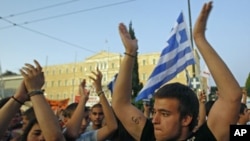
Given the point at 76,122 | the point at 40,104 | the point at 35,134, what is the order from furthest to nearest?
the point at 76,122 < the point at 35,134 < the point at 40,104

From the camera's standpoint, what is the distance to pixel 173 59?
7.79 meters

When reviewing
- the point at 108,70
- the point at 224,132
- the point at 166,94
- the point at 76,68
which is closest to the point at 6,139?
the point at 166,94

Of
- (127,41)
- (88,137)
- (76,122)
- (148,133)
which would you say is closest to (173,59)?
(88,137)

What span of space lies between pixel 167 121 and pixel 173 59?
544cm

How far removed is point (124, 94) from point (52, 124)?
0.68 metres

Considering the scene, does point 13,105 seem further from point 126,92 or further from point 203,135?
point 203,135

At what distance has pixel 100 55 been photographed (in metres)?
91.4

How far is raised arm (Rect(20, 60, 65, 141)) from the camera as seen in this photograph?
251 centimetres

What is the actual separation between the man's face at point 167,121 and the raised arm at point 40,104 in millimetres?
679

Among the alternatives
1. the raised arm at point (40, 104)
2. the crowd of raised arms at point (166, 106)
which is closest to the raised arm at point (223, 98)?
the crowd of raised arms at point (166, 106)

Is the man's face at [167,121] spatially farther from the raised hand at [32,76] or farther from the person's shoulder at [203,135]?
the raised hand at [32,76]

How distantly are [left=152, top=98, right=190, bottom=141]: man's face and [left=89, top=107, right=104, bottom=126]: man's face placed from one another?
2.41 m

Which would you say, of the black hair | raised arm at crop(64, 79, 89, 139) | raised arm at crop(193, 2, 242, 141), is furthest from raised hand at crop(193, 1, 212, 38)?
raised arm at crop(64, 79, 89, 139)

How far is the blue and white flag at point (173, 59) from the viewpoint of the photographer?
727cm
